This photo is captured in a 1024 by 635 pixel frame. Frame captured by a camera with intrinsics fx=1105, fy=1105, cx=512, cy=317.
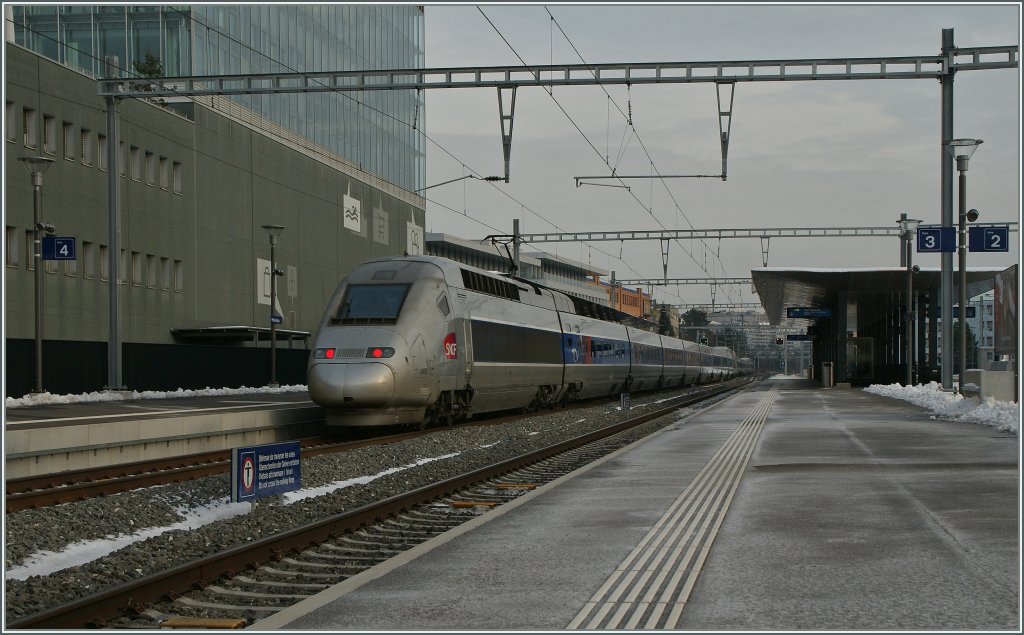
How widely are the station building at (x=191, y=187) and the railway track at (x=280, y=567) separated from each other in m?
18.8

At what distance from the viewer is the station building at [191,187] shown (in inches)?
1382

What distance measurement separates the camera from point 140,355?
122ft

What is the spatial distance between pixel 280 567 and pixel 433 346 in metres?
13.2

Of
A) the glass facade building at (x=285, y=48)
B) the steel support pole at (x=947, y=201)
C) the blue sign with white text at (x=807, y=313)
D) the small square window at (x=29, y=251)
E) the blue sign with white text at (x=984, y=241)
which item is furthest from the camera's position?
the blue sign with white text at (x=807, y=313)

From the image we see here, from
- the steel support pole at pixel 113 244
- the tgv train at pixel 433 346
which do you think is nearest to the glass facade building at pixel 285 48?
the steel support pole at pixel 113 244

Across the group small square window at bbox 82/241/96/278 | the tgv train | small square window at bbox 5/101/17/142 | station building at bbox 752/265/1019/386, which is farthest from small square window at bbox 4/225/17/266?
station building at bbox 752/265/1019/386

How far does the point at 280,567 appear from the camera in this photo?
27.6ft

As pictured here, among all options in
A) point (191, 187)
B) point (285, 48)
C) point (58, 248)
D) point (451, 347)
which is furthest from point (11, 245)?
point (285, 48)

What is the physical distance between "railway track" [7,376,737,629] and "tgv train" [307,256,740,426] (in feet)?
22.5

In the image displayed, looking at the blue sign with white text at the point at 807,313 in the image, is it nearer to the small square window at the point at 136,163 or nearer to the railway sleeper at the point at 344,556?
the small square window at the point at 136,163

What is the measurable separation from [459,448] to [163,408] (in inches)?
441

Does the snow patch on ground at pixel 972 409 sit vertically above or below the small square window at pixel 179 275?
below

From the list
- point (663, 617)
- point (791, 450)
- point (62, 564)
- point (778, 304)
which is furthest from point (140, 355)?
point (778, 304)

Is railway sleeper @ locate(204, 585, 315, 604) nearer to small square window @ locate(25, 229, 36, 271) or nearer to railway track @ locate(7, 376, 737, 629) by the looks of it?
railway track @ locate(7, 376, 737, 629)
